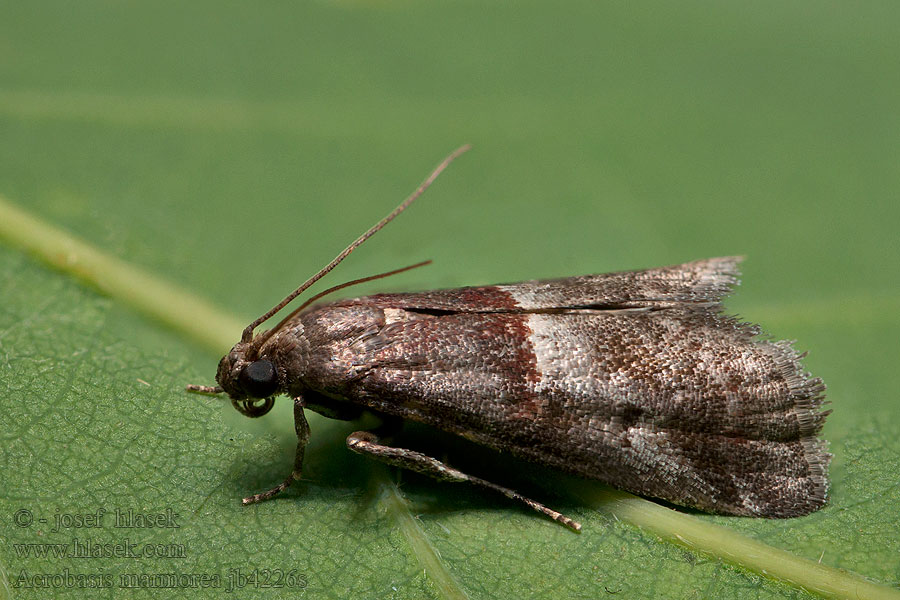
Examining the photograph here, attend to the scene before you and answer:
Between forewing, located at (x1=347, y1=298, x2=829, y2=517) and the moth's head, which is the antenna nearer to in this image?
the moth's head

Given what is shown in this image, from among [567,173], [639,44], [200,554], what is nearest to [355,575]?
[200,554]

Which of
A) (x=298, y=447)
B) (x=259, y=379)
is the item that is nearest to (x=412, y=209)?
(x=259, y=379)

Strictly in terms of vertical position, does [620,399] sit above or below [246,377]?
above

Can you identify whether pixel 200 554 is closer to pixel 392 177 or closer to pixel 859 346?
pixel 392 177

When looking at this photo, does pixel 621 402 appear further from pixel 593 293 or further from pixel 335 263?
pixel 335 263

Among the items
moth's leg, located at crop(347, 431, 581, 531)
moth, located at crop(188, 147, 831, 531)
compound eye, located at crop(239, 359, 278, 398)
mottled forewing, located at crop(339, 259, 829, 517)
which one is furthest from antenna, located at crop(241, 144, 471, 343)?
moth's leg, located at crop(347, 431, 581, 531)

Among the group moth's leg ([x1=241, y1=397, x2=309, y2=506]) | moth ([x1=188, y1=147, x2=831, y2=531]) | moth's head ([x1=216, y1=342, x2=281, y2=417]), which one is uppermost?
moth ([x1=188, y1=147, x2=831, y2=531])

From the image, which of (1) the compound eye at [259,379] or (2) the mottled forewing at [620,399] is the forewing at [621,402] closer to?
(2) the mottled forewing at [620,399]
